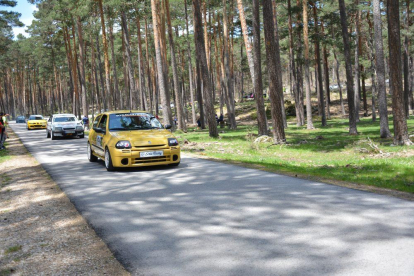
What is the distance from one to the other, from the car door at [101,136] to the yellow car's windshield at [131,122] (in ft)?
1.02

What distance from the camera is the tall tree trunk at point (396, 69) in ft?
47.5

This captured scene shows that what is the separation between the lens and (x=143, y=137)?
1026 centimetres

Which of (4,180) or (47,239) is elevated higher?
(4,180)

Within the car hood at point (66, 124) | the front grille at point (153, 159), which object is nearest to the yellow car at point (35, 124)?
the car hood at point (66, 124)

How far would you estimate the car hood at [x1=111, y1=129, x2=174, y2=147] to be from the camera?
395 inches

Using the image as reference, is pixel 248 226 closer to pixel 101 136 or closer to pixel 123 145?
pixel 123 145

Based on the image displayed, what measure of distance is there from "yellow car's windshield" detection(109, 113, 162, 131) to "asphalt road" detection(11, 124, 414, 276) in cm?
296

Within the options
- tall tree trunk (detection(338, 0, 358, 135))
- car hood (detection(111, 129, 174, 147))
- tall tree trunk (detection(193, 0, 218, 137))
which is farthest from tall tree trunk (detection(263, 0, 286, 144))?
tall tree trunk (detection(338, 0, 358, 135))

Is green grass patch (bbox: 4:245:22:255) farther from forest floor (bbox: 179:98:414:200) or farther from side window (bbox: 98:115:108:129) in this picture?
side window (bbox: 98:115:108:129)

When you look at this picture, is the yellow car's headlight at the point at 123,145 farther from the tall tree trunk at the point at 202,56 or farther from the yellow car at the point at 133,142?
the tall tree trunk at the point at 202,56

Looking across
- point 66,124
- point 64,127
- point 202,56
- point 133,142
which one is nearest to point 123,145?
point 133,142

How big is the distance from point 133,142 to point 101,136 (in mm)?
1822

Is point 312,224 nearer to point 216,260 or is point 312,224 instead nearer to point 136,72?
point 216,260

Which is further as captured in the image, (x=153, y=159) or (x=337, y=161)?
(x=337, y=161)
